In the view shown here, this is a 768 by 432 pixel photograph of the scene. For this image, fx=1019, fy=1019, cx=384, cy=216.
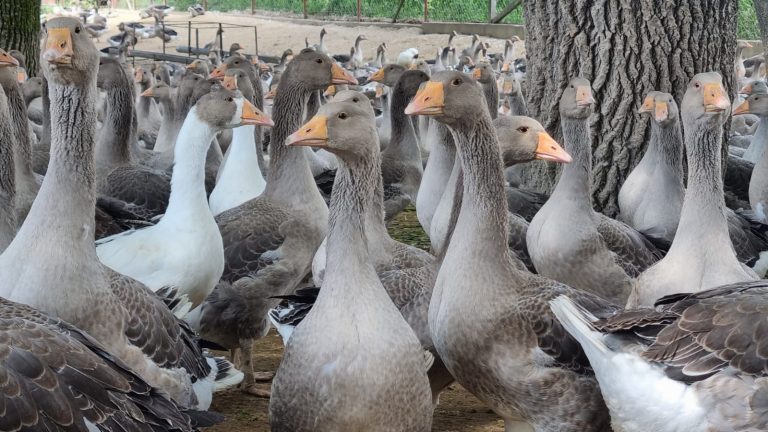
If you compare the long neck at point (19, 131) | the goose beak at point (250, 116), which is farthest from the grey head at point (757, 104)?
the long neck at point (19, 131)

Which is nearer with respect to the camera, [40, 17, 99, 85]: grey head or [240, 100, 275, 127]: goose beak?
[40, 17, 99, 85]: grey head

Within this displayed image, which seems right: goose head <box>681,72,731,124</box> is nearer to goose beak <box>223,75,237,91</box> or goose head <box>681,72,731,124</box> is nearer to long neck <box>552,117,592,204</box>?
long neck <box>552,117,592,204</box>

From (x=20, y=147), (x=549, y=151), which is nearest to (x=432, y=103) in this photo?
(x=549, y=151)

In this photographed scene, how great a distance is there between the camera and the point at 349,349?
14.6 feet

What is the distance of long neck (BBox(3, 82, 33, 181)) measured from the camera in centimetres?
719

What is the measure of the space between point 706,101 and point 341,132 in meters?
2.40

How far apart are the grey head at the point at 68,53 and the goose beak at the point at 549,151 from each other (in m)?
2.51

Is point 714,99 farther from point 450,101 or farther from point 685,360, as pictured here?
point 685,360

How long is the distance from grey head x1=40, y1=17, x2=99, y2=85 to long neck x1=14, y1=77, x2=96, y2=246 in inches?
2.1

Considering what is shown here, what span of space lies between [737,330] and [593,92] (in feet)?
13.1

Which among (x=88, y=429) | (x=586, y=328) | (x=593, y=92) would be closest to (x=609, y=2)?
(x=593, y=92)

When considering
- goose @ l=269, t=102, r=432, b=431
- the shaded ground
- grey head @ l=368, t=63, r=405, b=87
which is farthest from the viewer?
grey head @ l=368, t=63, r=405, b=87

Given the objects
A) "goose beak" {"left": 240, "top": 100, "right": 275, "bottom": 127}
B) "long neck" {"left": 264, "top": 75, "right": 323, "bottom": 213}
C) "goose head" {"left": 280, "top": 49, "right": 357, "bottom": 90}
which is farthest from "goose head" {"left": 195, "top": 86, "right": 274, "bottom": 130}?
"goose head" {"left": 280, "top": 49, "right": 357, "bottom": 90}

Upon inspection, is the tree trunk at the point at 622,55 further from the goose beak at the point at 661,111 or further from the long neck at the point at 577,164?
the long neck at the point at 577,164
